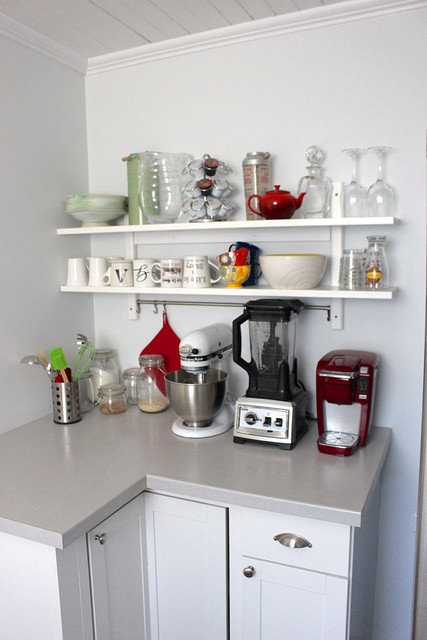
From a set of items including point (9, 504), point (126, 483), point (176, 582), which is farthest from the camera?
point (176, 582)

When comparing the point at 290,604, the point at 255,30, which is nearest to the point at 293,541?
the point at 290,604

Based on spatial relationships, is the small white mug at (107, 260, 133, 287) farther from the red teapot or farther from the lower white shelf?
the red teapot

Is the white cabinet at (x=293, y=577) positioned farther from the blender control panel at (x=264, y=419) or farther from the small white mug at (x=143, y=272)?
the small white mug at (x=143, y=272)

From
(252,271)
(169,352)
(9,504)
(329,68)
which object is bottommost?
(9,504)

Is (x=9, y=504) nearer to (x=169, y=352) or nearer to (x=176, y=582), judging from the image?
(x=176, y=582)

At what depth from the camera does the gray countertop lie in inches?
52.4

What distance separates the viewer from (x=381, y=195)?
1.70m

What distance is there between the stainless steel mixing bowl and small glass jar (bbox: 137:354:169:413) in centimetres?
23

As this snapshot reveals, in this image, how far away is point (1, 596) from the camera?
4.70 feet

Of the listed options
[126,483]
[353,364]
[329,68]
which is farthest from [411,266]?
[126,483]

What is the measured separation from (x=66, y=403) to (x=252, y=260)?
851 millimetres

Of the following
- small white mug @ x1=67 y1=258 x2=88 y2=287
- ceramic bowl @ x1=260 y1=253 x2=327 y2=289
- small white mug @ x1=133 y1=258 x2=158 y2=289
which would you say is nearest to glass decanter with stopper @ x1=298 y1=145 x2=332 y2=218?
ceramic bowl @ x1=260 y1=253 x2=327 y2=289

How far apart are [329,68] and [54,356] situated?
4.51 ft

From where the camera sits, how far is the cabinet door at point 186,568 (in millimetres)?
1523
